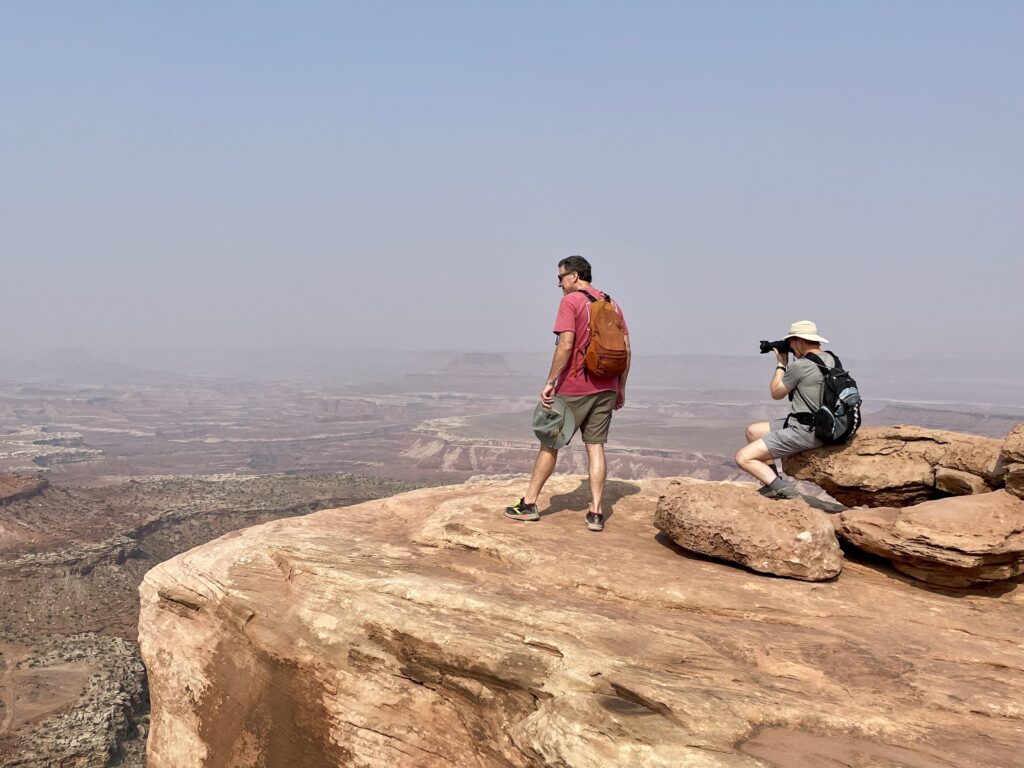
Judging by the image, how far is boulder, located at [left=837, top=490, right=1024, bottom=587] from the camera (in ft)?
17.8

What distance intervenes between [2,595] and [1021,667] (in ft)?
133

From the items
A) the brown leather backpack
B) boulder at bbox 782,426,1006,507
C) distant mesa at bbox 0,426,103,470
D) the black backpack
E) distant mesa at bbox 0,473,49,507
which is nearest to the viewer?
the brown leather backpack

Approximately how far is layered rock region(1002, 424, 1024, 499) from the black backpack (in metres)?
1.23

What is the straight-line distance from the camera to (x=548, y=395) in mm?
6520

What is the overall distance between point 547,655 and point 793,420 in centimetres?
367

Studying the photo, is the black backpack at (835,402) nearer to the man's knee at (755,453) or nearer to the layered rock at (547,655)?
the man's knee at (755,453)

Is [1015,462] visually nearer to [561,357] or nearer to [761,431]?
[761,431]

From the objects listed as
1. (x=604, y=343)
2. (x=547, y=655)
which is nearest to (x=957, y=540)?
(x=604, y=343)

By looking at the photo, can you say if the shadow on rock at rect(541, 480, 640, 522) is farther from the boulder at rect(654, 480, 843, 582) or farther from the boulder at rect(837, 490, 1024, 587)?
the boulder at rect(837, 490, 1024, 587)

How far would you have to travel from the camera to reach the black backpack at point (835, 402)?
650 centimetres

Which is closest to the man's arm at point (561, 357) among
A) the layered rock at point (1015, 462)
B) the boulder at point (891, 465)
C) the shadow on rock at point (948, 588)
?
the boulder at point (891, 465)

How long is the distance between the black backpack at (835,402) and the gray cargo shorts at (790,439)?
0.37 feet

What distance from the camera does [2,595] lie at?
32.8 m

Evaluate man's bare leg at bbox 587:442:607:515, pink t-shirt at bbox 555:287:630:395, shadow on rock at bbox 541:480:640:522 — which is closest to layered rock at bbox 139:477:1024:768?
shadow on rock at bbox 541:480:640:522
